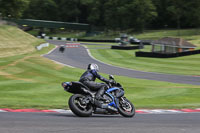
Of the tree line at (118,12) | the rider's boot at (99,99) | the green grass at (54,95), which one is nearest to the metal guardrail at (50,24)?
the tree line at (118,12)

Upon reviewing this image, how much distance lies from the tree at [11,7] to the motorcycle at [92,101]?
63438 mm

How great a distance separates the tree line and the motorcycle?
63.9m

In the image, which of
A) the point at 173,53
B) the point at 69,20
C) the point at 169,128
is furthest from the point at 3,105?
the point at 69,20

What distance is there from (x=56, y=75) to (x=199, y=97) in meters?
11.3

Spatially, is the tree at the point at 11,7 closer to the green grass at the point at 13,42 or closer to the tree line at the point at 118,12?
the tree line at the point at 118,12

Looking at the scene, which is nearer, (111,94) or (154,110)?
(111,94)

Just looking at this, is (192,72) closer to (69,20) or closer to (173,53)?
(173,53)

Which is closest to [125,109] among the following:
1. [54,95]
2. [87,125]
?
[87,125]

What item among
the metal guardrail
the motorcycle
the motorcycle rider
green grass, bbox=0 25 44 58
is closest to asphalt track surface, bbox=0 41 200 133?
the motorcycle

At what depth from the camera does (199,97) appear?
683 inches

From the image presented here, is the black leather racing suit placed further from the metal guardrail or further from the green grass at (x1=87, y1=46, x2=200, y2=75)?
the metal guardrail

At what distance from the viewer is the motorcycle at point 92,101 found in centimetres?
1021

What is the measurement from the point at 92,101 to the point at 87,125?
198 cm

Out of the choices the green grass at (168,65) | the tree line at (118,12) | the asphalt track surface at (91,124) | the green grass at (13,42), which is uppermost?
the tree line at (118,12)
